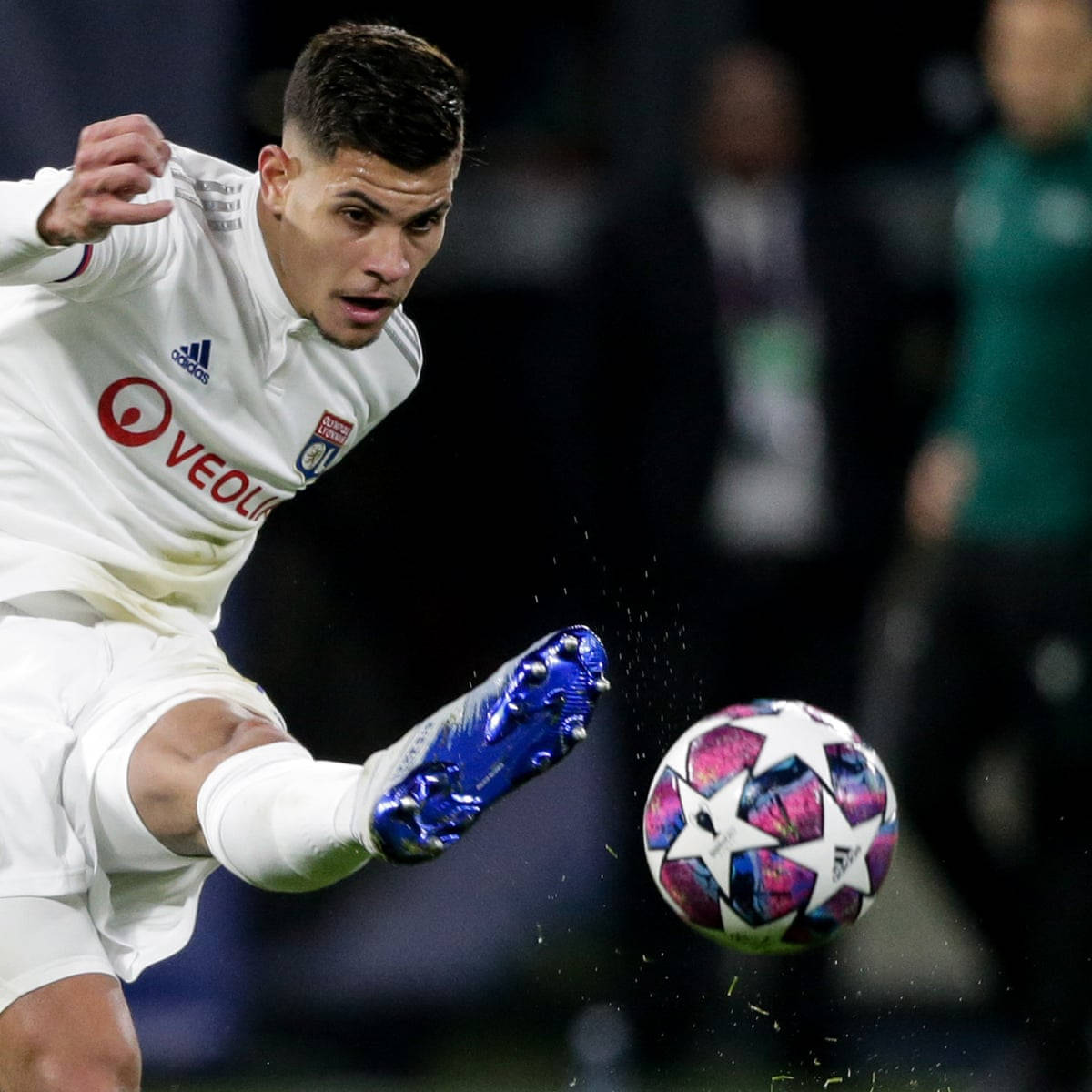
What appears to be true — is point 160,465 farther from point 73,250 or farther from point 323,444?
point 73,250

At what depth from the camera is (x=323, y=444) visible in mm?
4141

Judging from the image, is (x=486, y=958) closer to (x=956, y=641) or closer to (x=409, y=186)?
(x=956, y=641)

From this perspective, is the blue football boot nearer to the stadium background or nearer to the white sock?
the white sock

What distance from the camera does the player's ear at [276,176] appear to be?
3.90 meters

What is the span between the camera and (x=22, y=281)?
3609 millimetres

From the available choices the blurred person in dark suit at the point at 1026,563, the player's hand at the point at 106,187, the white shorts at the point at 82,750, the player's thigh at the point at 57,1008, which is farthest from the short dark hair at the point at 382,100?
the blurred person in dark suit at the point at 1026,563

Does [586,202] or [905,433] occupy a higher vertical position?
[586,202]

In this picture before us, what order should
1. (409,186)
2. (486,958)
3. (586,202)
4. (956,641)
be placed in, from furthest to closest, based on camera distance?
(586,202) → (486,958) → (956,641) → (409,186)

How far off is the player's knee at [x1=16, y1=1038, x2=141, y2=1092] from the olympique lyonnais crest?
44.6 inches

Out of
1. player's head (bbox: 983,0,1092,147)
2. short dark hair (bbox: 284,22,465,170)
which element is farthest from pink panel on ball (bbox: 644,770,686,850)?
player's head (bbox: 983,0,1092,147)

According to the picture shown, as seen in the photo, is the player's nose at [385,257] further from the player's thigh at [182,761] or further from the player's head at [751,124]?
the player's head at [751,124]

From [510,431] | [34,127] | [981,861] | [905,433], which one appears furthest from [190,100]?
[981,861]

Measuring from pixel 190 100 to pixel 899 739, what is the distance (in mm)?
2643

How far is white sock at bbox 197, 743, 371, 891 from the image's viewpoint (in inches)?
134
